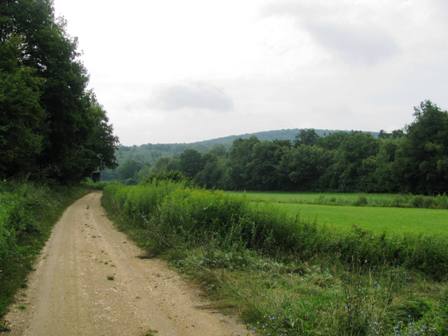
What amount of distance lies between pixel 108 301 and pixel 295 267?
16.7ft

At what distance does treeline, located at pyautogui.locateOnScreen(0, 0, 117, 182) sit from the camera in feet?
71.5

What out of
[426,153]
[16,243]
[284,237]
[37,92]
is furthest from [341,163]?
[16,243]

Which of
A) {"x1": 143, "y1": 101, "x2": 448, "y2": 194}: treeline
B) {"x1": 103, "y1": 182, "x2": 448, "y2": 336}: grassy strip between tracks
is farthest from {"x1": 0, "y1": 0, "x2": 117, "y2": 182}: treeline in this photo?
{"x1": 143, "y1": 101, "x2": 448, "y2": 194}: treeline

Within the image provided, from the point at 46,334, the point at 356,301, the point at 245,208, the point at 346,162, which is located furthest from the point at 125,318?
the point at 346,162

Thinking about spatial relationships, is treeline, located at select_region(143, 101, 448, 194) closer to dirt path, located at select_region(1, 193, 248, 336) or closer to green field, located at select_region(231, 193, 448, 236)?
green field, located at select_region(231, 193, 448, 236)

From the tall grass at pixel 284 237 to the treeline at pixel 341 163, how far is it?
3179cm

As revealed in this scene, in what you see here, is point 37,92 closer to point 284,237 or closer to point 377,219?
point 284,237

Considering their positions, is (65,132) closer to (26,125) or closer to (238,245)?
(26,125)

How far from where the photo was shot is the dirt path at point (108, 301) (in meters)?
5.71

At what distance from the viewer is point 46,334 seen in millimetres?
5398

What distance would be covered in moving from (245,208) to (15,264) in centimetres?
702

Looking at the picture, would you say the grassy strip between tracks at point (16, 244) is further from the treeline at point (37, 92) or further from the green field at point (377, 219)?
the green field at point (377, 219)

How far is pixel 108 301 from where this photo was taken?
693 cm

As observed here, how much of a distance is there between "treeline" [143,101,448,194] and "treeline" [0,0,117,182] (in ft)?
39.8
